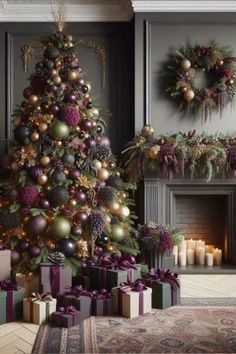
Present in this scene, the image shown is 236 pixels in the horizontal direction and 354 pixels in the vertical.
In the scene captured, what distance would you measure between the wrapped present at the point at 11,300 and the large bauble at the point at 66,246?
1.92 ft

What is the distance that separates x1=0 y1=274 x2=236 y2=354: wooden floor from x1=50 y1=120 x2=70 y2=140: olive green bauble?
5.01ft

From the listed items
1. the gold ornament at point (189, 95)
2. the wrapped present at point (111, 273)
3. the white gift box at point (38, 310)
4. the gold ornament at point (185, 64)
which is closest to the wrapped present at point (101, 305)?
the wrapped present at point (111, 273)

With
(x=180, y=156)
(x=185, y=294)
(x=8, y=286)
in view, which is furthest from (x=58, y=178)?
(x=185, y=294)

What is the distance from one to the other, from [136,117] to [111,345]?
8.31ft

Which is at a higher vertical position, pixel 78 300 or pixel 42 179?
pixel 42 179

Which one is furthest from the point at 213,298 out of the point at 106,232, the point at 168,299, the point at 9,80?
the point at 9,80

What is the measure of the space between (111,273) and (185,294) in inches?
29.2

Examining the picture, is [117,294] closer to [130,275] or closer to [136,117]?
[130,275]

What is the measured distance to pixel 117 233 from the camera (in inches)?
145

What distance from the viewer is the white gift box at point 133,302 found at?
112 inches

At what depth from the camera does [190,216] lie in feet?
14.9

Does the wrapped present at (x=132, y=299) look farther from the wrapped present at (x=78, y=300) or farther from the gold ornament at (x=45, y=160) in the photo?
the gold ornament at (x=45, y=160)

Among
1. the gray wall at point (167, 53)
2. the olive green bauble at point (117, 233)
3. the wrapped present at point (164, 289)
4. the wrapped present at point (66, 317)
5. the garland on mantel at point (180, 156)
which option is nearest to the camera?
the wrapped present at point (66, 317)

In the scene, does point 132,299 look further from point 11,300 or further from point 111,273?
point 11,300
